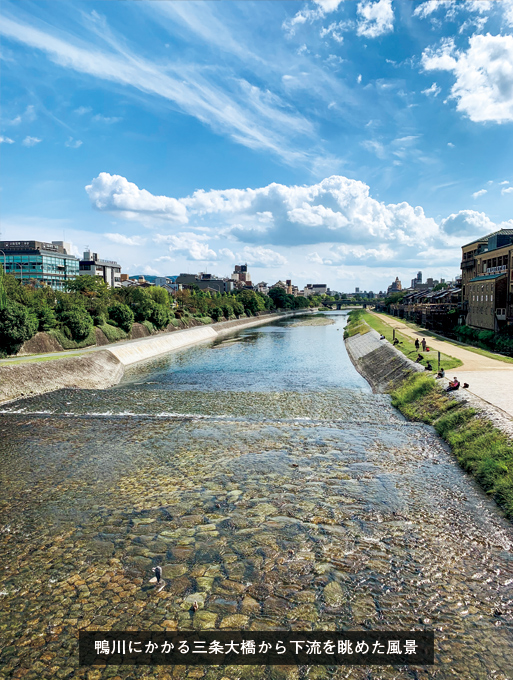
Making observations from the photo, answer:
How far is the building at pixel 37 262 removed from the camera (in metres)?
125

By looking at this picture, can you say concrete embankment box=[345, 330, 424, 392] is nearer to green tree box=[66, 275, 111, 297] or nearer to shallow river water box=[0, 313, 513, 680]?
shallow river water box=[0, 313, 513, 680]

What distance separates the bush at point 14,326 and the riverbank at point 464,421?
112 feet

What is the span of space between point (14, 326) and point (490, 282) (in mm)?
59796

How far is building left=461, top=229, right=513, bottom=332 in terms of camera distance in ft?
181

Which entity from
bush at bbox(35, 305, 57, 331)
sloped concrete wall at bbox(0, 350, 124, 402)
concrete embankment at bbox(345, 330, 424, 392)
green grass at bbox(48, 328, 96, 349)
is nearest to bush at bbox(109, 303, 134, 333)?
green grass at bbox(48, 328, 96, 349)

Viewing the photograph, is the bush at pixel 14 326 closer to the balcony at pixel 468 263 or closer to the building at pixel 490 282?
the building at pixel 490 282

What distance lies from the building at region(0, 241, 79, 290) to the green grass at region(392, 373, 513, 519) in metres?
118

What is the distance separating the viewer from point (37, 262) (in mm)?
126250

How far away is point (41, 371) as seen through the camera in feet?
116

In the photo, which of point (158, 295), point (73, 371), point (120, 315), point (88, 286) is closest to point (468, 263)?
point (120, 315)
